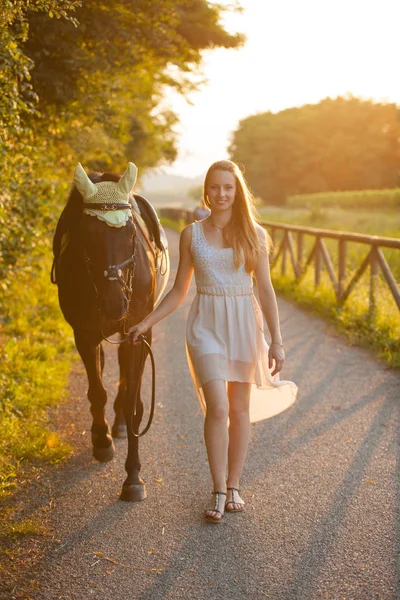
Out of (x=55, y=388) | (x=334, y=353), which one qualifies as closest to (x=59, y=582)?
(x=55, y=388)

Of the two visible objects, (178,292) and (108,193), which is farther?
(178,292)

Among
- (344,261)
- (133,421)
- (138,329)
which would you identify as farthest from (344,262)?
(138,329)

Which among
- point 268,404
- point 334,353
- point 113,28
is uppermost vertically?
point 113,28

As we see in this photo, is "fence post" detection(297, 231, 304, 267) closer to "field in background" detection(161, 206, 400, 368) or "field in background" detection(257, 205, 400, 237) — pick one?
"field in background" detection(161, 206, 400, 368)

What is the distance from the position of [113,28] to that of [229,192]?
17.6 ft

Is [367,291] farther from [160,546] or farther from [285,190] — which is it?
[285,190]

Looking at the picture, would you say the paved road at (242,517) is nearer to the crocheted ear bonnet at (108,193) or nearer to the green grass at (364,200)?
the crocheted ear bonnet at (108,193)

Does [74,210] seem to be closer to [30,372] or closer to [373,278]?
[30,372]

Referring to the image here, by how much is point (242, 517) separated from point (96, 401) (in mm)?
1517

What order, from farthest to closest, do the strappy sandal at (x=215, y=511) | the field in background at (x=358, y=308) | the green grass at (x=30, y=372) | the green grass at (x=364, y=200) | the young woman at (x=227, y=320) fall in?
the green grass at (x=364, y=200) → the field in background at (x=358, y=308) → the green grass at (x=30, y=372) → the young woman at (x=227, y=320) → the strappy sandal at (x=215, y=511)

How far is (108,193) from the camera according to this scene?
12.3 ft

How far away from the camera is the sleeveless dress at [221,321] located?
3723 millimetres

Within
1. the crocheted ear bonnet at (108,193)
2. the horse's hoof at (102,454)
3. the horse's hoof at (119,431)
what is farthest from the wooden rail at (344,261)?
the crocheted ear bonnet at (108,193)

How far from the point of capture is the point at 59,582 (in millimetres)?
3004
